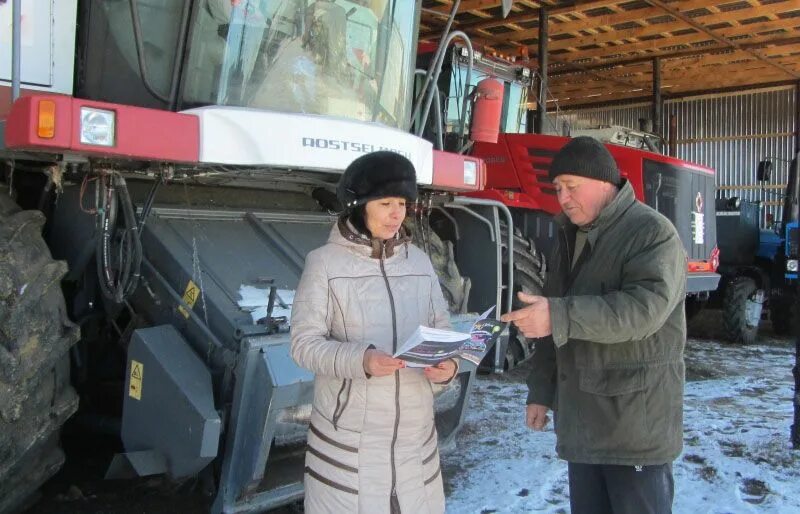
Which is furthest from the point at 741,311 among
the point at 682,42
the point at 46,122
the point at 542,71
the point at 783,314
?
the point at 46,122

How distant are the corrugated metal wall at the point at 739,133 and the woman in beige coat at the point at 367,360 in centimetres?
1329

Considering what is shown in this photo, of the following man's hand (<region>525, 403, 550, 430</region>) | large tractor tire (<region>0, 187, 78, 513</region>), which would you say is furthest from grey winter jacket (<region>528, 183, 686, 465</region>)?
large tractor tire (<region>0, 187, 78, 513</region>)

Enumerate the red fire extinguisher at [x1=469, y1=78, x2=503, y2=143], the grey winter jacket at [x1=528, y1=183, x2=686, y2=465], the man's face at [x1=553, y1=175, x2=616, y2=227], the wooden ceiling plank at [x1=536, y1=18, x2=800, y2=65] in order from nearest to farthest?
the grey winter jacket at [x1=528, y1=183, x2=686, y2=465], the man's face at [x1=553, y1=175, x2=616, y2=227], the red fire extinguisher at [x1=469, y1=78, x2=503, y2=143], the wooden ceiling plank at [x1=536, y1=18, x2=800, y2=65]

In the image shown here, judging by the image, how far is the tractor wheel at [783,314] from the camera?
9.67 metres

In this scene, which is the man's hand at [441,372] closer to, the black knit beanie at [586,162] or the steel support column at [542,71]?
the black knit beanie at [586,162]

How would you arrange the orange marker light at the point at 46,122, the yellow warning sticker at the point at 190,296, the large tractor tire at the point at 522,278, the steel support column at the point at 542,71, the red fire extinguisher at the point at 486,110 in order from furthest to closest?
1. the steel support column at the point at 542,71
2. the large tractor tire at the point at 522,278
3. the red fire extinguisher at the point at 486,110
4. the yellow warning sticker at the point at 190,296
5. the orange marker light at the point at 46,122

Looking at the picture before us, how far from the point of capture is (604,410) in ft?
7.27

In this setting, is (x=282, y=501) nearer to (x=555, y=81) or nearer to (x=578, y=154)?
(x=578, y=154)

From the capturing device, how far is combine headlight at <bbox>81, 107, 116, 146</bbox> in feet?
9.19

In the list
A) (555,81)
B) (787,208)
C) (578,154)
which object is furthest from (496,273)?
(555,81)

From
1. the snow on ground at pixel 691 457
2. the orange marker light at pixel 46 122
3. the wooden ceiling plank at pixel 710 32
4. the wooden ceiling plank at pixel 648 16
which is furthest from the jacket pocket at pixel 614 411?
the wooden ceiling plank at pixel 648 16

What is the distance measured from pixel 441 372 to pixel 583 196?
70cm

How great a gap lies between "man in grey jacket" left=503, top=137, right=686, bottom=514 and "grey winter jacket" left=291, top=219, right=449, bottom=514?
0.36 m

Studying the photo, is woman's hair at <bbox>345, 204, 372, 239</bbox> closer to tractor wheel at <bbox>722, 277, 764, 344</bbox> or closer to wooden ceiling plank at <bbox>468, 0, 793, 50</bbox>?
tractor wheel at <bbox>722, 277, 764, 344</bbox>
